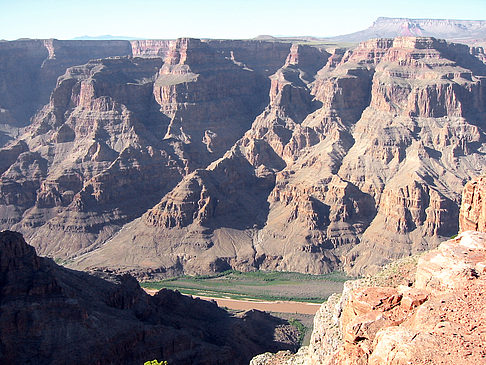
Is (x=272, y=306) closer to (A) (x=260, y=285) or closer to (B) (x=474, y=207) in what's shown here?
(A) (x=260, y=285)

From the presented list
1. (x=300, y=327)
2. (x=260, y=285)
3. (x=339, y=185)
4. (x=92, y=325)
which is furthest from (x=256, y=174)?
(x=92, y=325)

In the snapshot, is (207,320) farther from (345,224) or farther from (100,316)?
(345,224)

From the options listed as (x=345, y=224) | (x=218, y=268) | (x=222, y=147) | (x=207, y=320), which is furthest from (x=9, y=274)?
(x=222, y=147)

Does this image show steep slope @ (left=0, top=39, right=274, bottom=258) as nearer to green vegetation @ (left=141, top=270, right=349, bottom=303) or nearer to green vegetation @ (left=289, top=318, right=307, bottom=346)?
green vegetation @ (left=141, top=270, right=349, bottom=303)

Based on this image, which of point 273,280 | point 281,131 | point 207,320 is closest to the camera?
point 207,320

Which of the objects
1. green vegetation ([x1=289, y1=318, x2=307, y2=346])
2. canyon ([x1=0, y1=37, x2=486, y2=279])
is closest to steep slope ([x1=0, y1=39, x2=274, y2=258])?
canyon ([x1=0, y1=37, x2=486, y2=279])
